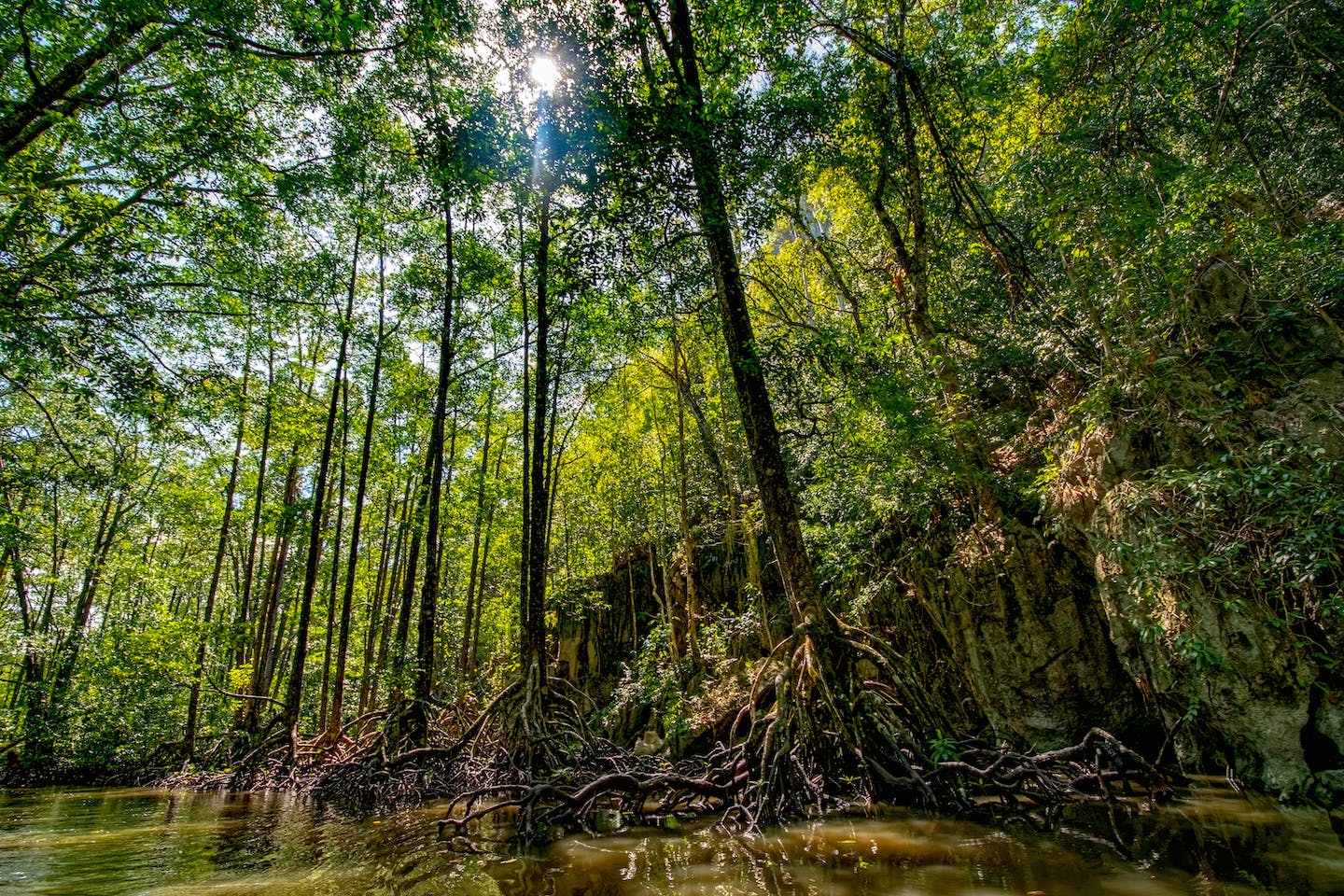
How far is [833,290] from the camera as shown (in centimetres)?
1505

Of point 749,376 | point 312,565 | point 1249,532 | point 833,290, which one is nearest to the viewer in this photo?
point 1249,532

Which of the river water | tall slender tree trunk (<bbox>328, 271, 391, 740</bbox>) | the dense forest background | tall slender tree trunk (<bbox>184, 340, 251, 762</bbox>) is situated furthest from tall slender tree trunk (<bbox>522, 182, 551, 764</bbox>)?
tall slender tree trunk (<bbox>184, 340, 251, 762</bbox>)

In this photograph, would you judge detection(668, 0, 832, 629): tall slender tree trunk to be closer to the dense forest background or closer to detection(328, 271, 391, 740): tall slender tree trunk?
the dense forest background

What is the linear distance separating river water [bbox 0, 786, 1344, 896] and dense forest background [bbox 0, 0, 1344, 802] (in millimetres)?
1202

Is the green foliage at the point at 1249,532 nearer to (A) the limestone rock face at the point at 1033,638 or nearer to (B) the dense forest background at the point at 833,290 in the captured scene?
(B) the dense forest background at the point at 833,290

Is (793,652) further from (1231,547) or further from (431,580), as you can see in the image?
(431,580)

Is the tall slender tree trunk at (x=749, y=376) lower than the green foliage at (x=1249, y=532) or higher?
higher

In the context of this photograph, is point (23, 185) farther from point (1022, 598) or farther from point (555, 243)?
point (1022, 598)

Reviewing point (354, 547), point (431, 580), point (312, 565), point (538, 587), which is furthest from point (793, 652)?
point (312, 565)

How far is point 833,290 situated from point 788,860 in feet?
45.4

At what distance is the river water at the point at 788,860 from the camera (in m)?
3.24

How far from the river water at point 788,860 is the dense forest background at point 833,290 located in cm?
120

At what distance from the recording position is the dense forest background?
610 cm

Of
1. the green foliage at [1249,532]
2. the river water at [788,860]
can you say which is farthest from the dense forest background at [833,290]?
the river water at [788,860]
